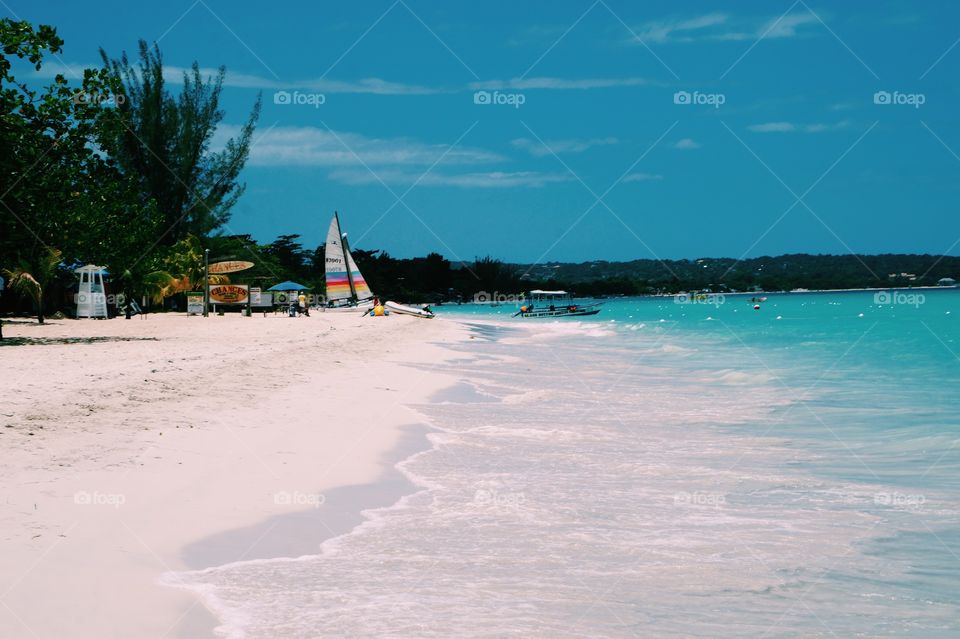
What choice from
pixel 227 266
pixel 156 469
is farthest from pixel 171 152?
pixel 156 469

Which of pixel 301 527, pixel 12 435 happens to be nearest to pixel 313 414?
pixel 12 435

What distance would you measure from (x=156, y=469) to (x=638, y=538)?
429 cm

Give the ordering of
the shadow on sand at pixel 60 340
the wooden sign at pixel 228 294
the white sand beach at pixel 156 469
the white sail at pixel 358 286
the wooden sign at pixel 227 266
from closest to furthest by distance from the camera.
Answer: the white sand beach at pixel 156 469 < the shadow on sand at pixel 60 340 < the wooden sign at pixel 228 294 < the wooden sign at pixel 227 266 < the white sail at pixel 358 286

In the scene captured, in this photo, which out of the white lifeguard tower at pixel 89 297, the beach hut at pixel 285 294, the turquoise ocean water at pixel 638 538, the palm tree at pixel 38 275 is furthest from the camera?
the beach hut at pixel 285 294

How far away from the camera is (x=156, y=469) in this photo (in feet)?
25.7

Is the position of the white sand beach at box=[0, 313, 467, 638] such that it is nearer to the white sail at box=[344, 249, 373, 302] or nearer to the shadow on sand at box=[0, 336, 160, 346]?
the shadow on sand at box=[0, 336, 160, 346]

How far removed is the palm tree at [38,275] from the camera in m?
30.2

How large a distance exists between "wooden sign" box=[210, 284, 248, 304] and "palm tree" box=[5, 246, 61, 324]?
47.4 feet

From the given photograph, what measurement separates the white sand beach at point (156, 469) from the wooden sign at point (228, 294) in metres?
31.4

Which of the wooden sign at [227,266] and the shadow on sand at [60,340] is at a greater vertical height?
the wooden sign at [227,266]

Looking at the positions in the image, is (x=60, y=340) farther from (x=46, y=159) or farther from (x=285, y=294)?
(x=285, y=294)

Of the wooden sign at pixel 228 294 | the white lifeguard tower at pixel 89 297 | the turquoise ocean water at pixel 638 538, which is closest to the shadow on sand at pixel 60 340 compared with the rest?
the turquoise ocean water at pixel 638 538

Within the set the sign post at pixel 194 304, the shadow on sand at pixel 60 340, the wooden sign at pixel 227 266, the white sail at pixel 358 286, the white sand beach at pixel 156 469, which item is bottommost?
the white sand beach at pixel 156 469

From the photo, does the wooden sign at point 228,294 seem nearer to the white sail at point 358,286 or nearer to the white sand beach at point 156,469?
the white sail at point 358,286
